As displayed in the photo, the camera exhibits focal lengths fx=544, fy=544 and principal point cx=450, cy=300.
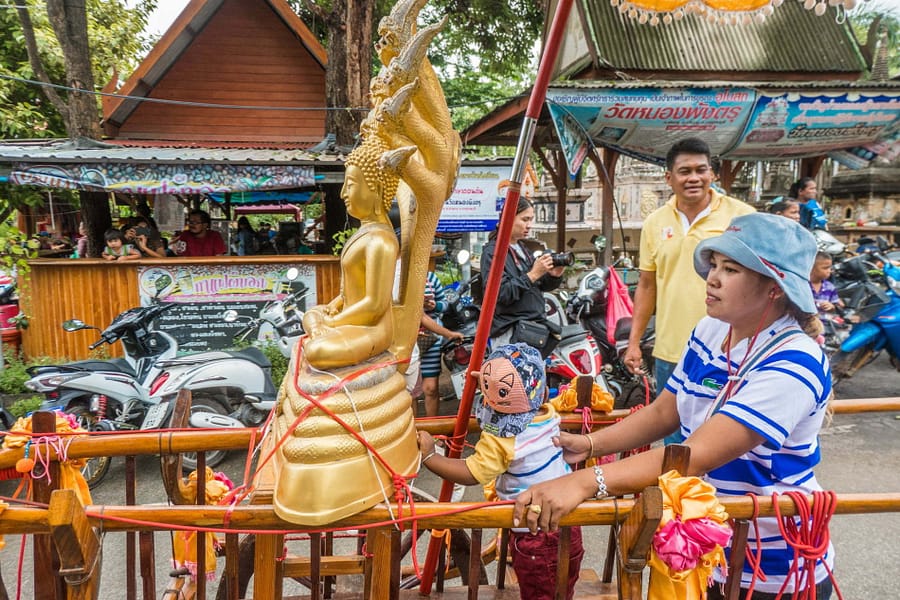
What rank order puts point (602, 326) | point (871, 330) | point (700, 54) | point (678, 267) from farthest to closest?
point (700, 54)
point (871, 330)
point (602, 326)
point (678, 267)

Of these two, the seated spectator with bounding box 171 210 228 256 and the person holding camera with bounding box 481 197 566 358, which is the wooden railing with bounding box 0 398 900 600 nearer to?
the person holding camera with bounding box 481 197 566 358

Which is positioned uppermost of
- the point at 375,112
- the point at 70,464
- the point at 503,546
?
the point at 375,112

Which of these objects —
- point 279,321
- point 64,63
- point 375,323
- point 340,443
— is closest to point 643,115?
point 279,321

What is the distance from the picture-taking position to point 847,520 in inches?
130

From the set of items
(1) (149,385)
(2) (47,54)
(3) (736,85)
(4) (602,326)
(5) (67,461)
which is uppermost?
(2) (47,54)

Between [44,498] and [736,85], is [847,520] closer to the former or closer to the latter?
[44,498]

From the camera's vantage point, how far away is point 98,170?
5.26 metres

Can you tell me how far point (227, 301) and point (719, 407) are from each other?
5.31 meters

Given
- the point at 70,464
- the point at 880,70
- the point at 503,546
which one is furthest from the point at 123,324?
the point at 880,70

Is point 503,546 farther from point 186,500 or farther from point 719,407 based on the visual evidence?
point 186,500

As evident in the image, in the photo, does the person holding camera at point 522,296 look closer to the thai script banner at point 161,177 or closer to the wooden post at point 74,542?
the wooden post at point 74,542

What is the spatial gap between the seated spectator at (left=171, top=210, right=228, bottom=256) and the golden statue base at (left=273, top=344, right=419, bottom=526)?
598 cm

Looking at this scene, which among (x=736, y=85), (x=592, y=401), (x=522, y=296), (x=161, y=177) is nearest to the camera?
(x=592, y=401)

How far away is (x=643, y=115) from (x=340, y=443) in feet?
17.6
